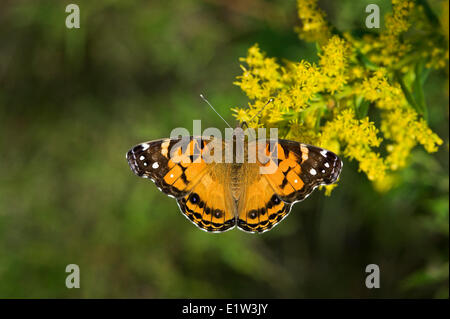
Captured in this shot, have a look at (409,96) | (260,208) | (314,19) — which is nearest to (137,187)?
(260,208)

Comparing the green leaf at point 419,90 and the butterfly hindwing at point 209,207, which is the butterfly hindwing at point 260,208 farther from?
the green leaf at point 419,90

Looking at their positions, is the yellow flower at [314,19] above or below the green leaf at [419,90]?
above

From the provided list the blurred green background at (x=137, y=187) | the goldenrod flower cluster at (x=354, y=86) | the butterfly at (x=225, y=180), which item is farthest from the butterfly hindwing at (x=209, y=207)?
the blurred green background at (x=137, y=187)

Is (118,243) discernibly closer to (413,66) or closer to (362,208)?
(362,208)

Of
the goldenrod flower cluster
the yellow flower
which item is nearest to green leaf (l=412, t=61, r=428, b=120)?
the goldenrod flower cluster

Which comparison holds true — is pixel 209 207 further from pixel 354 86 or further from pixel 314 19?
pixel 314 19
